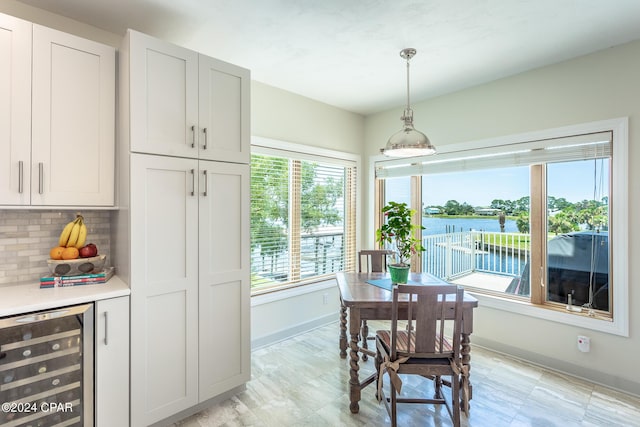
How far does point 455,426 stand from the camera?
73.9 inches

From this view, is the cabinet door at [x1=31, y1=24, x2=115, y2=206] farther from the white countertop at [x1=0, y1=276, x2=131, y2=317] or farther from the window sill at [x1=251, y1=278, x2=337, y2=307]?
the window sill at [x1=251, y1=278, x2=337, y2=307]

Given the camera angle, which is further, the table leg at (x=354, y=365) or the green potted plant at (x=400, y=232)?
the green potted plant at (x=400, y=232)

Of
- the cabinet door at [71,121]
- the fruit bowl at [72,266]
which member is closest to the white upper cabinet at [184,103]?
the cabinet door at [71,121]

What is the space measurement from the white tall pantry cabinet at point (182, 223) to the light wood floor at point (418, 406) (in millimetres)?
253

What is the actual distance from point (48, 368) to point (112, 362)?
288 millimetres

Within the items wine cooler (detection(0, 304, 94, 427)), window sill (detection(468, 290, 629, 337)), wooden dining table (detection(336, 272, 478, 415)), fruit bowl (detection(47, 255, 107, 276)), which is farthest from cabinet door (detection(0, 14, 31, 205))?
window sill (detection(468, 290, 629, 337))

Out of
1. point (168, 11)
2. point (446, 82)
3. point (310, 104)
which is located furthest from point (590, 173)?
point (168, 11)

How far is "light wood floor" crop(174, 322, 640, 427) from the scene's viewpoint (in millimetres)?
2080

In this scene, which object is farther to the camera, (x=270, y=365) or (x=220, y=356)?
(x=270, y=365)

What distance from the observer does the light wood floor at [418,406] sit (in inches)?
81.9

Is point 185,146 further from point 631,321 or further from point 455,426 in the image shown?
point 631,321

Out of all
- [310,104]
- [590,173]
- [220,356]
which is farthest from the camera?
[310,104]

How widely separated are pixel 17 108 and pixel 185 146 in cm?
88

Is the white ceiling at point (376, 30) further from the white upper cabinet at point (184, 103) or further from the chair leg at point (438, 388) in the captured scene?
the chair leg at point (438, 388)
